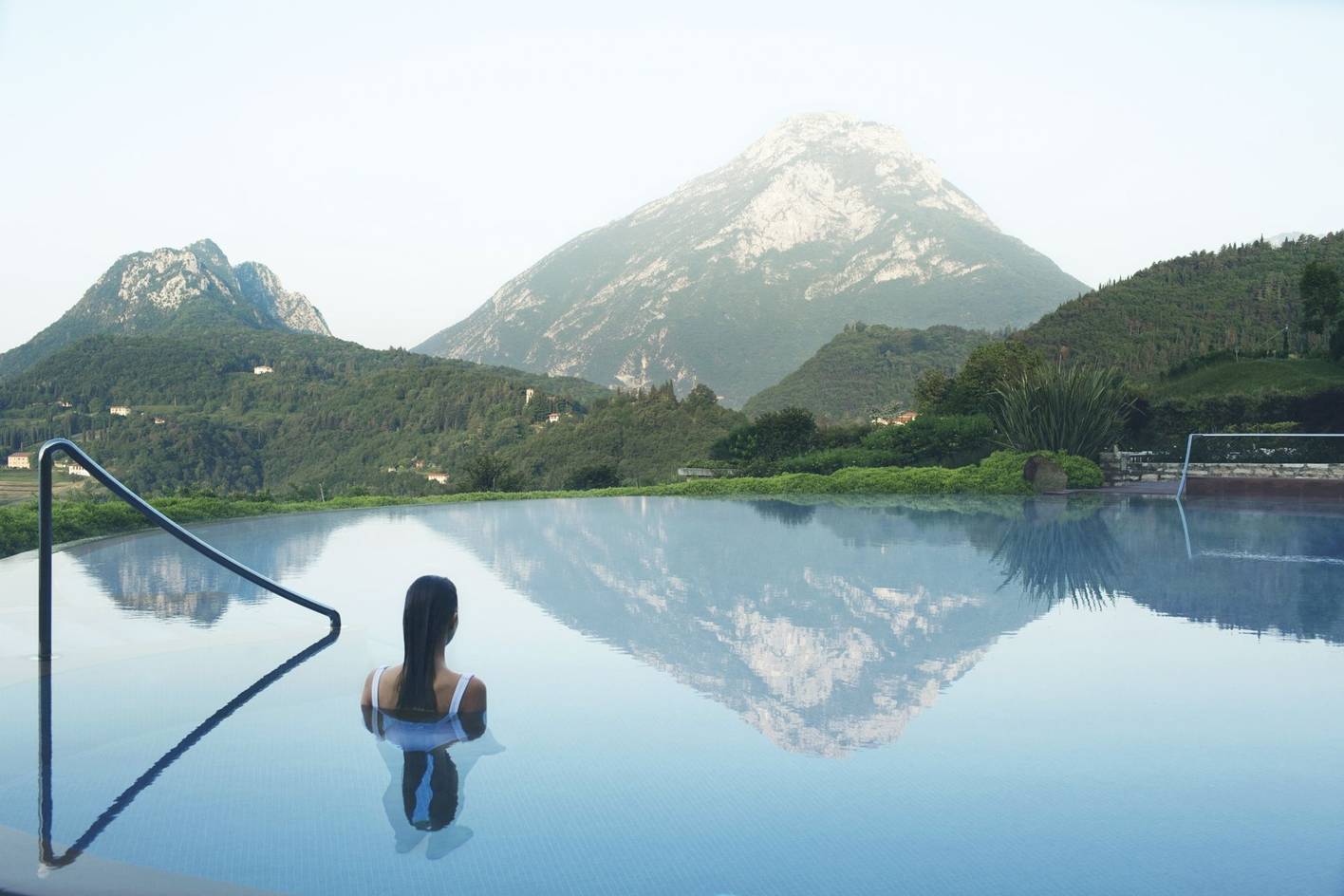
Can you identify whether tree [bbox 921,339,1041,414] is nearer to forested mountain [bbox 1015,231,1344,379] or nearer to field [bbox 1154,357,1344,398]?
field [bbox 1154,357,1344,398]

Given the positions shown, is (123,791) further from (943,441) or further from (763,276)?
(763,276)

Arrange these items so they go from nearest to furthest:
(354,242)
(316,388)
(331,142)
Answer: (331,142)
(316,388)
(354,242)

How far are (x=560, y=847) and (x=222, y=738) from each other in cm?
167

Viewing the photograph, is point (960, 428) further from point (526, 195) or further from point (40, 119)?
point (526, 195)

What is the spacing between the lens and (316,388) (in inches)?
1972

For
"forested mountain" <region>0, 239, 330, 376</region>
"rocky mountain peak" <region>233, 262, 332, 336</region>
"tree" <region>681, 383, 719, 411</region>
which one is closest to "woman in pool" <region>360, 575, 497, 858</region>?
"tree" <region>681, 383, 719, 411</region>

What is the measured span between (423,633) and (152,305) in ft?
267

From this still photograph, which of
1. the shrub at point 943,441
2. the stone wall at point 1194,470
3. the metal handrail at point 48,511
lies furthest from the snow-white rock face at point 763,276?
the metal handrail at point 48,511

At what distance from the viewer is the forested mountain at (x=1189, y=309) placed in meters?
36.2

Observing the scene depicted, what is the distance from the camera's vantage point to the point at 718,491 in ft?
54.4

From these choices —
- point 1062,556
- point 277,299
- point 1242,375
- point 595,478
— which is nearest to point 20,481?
point 595,478

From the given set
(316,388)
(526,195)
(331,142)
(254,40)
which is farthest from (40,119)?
(526,195)

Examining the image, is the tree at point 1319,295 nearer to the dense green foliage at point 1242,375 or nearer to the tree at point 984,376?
the dense green foliage at point 1242,375

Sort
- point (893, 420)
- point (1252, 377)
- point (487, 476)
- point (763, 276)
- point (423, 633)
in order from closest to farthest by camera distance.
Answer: point (423, 633) → point (487, 476) → point (1252, 377) → point (893, 420) → point (763, 276)
